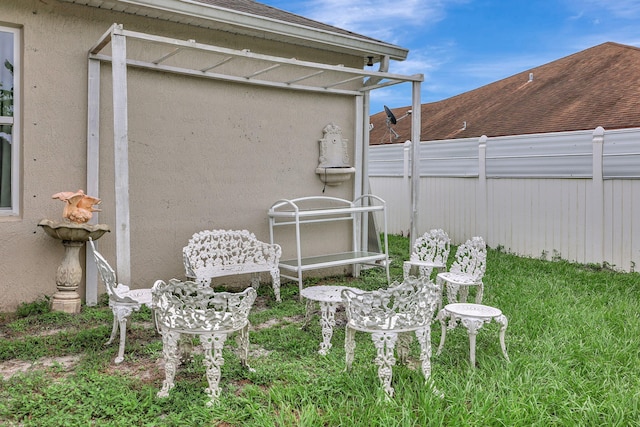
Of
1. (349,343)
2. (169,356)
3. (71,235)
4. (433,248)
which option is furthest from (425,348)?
(71,235)

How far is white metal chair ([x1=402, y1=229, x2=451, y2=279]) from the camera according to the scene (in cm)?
557

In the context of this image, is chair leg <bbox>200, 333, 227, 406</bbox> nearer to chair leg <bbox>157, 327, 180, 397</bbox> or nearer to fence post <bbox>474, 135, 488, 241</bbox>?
chair leg <bbox>157, 327, 180, 397</bbox>

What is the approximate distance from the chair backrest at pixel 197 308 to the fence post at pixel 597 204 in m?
6.46

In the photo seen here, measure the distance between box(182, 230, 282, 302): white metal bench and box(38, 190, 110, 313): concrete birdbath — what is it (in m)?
1.07

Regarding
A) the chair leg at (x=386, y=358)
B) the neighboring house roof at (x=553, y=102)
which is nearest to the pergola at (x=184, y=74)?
the chair leg at (x=386, y=358)

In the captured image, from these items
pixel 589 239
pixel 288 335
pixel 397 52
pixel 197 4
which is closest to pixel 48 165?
pixel 197 4

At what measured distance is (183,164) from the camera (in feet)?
19.5

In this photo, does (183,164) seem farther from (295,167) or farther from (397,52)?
(397,52)

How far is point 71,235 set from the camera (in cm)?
486

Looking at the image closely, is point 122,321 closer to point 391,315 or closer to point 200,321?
point 200,321

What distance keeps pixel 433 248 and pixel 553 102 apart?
9.50 meters

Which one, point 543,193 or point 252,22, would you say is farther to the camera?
point 543,193

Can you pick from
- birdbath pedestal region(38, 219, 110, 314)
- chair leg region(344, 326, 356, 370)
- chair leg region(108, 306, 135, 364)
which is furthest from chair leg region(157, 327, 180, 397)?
birdbath pedestal region(38, 219, 110, 314)

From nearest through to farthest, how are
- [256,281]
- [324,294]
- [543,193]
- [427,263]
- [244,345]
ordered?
1. [244,345]
2. [324,294]
3. [427,263]
4. [256,281]
5. [543,193]
